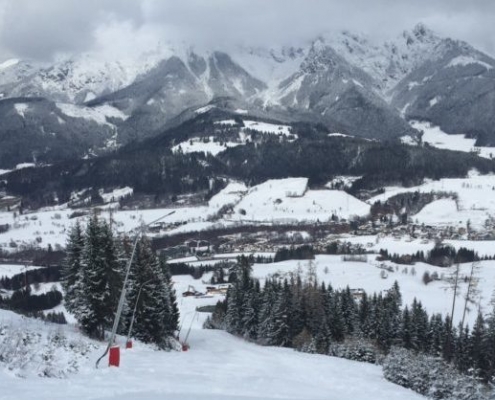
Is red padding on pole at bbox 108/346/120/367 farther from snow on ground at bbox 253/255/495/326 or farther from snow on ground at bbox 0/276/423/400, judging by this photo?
snow on ground at bbox 253/255/495/326

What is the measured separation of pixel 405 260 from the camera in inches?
7160

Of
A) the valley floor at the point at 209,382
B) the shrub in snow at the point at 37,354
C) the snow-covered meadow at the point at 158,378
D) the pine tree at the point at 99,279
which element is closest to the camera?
the valley floor at the point at 209,382

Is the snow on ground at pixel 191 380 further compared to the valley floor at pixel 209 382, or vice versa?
the snow on ground at pixel 191 380

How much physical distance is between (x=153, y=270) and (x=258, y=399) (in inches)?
1318

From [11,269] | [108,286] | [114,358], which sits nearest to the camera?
[114,358]

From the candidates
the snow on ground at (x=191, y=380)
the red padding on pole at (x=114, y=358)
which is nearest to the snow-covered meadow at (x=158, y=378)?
the snow on ground at (x=191, y=380)

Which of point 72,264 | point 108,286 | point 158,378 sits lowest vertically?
point 158,378

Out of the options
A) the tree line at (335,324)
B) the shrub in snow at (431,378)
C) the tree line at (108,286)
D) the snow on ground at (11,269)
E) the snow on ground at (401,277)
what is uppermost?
the tree line at (108,286)

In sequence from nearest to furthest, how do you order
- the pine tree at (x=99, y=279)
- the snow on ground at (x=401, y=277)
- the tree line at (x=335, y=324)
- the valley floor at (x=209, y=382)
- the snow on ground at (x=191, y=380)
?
the valley floor at (x=209, y=382) < the snow on ground at (x=191, y=380) < the pine tree at (x=99, y=279) < the tree line at (x=335, y=324) < the snow on ground at (x=401, y=277)

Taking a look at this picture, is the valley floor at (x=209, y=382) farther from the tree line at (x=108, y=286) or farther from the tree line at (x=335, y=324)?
the tree line at (x=335, y=324)

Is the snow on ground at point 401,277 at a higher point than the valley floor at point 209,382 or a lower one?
lower

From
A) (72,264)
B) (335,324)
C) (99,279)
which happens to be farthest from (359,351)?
(72,264)

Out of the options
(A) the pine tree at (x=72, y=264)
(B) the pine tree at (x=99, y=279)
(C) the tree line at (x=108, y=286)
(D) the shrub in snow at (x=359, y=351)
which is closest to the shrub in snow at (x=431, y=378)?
(D) the shrub in snow at (x=359, y=351)

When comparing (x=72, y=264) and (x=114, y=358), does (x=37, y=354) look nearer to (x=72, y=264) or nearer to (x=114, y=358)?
(x=114, y=358)
